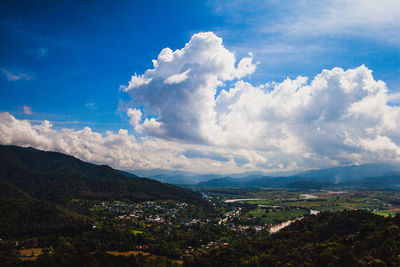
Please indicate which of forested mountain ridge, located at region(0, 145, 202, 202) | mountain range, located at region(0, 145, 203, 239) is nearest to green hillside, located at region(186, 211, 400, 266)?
mountain range, located at region(0, 145, 203, 239)

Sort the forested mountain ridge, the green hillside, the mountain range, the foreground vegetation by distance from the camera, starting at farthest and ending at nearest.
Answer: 1. the forested mountain ridge
2. the mountain range
3. the foreground vegetation
4. the green hillside

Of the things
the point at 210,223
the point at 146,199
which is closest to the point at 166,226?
the point at 210,223

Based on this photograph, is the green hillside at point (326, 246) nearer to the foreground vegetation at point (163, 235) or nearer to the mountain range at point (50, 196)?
the foreground vegetation at point (163, 235)

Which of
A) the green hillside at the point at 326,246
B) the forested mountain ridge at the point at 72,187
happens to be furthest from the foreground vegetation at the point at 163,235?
the forested mountain ridge at the point at 72,187

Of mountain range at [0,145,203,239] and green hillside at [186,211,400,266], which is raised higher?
green hillside at [186,211,400,266]

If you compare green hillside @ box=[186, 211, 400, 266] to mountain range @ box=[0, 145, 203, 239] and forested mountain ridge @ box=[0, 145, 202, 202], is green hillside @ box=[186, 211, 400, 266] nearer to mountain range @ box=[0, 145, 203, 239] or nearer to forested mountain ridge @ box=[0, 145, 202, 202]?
mountain range @ box=[0, 145, 203, 239]

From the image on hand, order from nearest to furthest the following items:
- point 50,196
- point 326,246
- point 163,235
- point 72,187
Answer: point 326,246
point 163,235
point 50,196
point 72,187

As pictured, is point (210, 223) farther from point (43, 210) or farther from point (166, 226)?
point (43, 210)

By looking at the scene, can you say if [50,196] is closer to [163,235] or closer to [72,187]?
[72,187]

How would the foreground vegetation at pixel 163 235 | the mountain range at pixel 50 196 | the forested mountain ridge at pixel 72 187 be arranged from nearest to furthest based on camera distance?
the foreground vegetation at pixel 163 235, the mountain range at pixel 50 196, the forested mountain ridge at pixel 72 187

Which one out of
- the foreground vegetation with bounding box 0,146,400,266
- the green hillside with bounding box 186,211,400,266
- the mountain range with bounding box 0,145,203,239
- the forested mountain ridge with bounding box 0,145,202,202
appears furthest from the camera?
the forested mountain ridge with bounding box 0,145,202,202

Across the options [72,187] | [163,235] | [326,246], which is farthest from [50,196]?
[326,246]

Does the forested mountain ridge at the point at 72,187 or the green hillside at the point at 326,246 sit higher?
the green hillside at the point at 326,246
